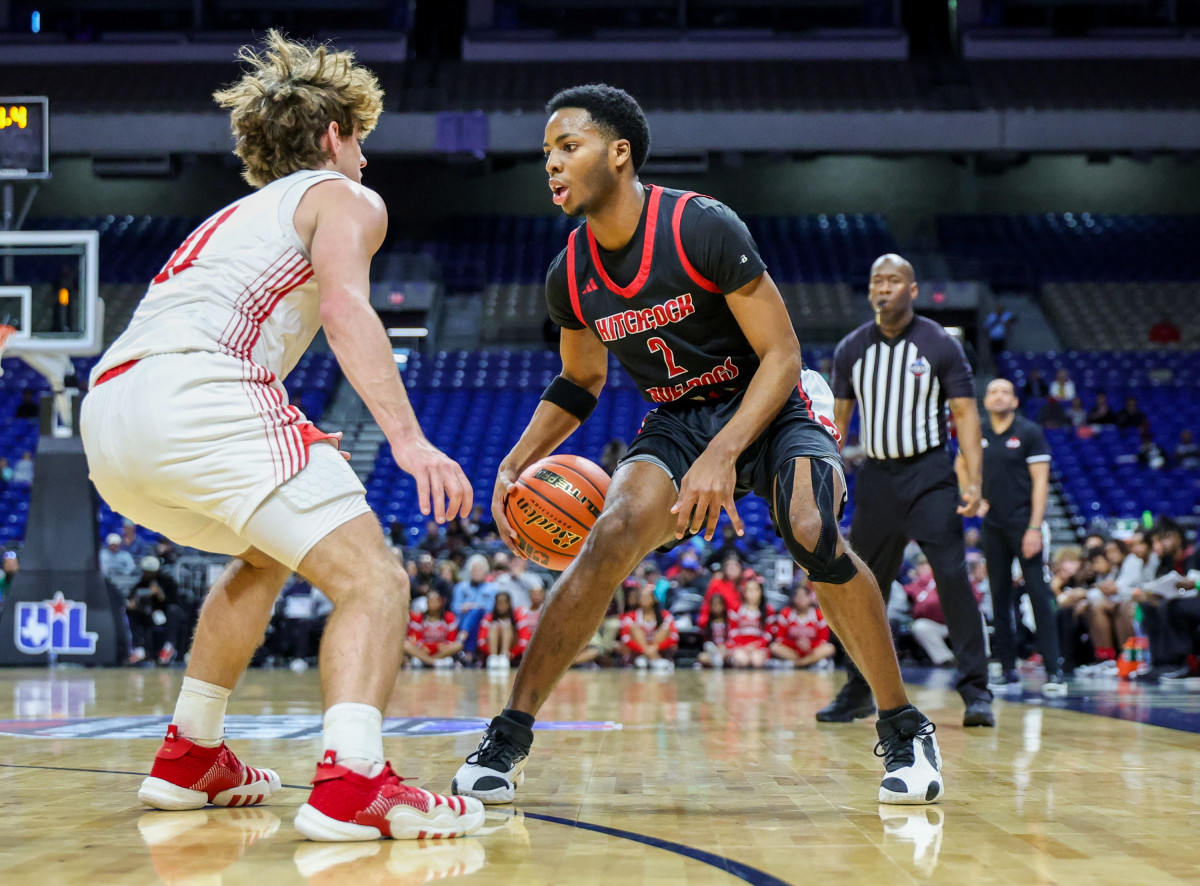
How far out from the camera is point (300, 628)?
11.2 metres

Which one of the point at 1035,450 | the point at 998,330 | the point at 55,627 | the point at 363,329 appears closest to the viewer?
the point at 363,329

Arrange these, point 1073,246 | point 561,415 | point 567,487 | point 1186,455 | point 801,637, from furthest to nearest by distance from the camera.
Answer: point 1073,246 → point 1186,455 → point 801,637 → point 561,415 → point 567,487

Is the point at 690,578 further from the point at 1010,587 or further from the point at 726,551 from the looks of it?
the point at 1010,587

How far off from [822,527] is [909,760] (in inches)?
23.0

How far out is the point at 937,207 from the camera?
24.6 meters

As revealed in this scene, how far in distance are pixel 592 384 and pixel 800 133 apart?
18405 mm

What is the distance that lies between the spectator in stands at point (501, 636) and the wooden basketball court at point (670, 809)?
5172mm

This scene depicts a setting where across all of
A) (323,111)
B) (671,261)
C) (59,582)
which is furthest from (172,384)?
(59,582)

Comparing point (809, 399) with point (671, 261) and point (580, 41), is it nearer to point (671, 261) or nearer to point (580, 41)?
point (671, 261)

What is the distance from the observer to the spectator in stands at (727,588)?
1100 centimetres

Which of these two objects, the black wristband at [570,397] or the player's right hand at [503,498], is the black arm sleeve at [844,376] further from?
the player's right hand at [503,498]

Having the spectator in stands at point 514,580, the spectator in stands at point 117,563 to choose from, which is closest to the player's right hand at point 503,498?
the spectator in stands at point 514,580

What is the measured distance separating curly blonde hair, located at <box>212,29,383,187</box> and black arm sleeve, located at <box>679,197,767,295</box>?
822 millimetres

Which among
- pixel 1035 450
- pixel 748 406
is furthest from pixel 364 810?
pixel 1035 450
